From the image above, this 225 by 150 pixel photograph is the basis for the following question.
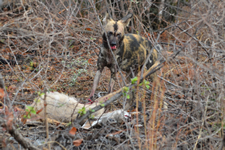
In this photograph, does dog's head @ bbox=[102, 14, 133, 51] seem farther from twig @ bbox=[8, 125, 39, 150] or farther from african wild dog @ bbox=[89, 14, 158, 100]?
twig @ bbox=[8, 125, 39, 150]

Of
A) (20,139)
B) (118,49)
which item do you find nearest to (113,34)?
(118,49)

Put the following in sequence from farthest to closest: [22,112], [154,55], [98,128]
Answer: [154,55] → [98,128] → [22,112]

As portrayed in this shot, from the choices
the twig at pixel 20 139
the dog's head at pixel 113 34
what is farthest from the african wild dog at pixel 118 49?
the twig at pixel 20 139

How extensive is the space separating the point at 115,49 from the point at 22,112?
2.16 meters

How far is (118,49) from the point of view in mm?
5152

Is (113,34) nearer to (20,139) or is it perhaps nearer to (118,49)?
(118,49)

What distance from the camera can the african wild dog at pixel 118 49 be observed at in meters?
5.03

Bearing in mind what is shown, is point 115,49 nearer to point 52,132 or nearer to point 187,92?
point 187,92

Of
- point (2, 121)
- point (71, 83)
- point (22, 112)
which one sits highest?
point (2, 121)

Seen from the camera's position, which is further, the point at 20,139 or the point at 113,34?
the point at 113,34

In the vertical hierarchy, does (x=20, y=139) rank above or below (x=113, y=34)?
below

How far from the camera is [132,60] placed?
5.39 m

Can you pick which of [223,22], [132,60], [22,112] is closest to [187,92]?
[223,22]

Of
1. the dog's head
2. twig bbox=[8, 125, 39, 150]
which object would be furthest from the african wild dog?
twig bbox=[8, 125, 39, 150]
